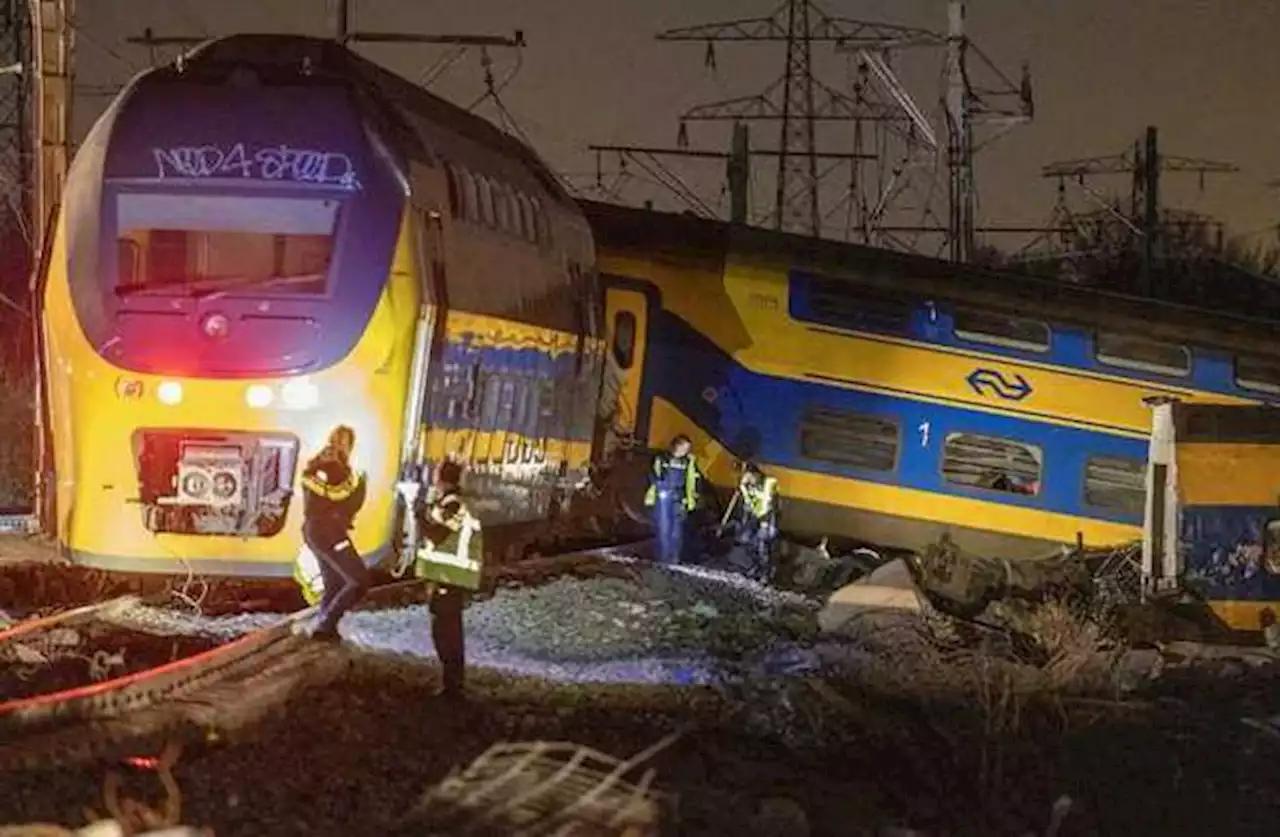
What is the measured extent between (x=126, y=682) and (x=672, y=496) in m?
9.16

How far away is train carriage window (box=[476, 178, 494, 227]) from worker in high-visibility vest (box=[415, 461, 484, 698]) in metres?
3.51

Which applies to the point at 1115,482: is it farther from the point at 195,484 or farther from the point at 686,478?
the point at 195,484

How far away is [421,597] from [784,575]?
5024mm

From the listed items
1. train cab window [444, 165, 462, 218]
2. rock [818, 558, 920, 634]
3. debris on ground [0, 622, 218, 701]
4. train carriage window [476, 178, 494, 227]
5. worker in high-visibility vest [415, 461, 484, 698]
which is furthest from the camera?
rock [818, 558, 920, 634]

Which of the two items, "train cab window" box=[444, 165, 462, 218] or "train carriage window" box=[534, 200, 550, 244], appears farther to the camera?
"train carriage window" box=[534, 200, 550, 244]

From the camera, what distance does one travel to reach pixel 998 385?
728 inches

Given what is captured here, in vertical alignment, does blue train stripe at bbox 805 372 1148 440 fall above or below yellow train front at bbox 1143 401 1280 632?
above

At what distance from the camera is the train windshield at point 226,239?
36.0 ft

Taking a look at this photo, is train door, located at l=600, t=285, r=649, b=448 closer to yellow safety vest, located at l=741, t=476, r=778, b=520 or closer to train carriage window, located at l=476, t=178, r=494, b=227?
yellow safety vest, located at l=741, t=476, r=778, b=520

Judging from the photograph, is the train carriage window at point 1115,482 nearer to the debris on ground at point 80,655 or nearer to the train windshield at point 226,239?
the train windshield at point 226,239

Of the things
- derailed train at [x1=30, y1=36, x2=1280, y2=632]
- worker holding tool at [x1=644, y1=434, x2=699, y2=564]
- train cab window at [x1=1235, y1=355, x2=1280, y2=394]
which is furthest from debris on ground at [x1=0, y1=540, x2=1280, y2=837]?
train cab window at [x1=1235, y1=355, x2=1280, y2=394]

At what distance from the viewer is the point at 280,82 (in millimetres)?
11438

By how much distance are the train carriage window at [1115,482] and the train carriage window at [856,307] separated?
7.84 ft

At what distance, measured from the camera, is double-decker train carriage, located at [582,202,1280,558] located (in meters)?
18.3
